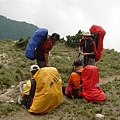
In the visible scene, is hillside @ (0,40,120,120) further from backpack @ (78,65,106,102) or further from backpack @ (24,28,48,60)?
backpack @ (24,28,48,60)

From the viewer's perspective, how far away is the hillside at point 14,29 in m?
157

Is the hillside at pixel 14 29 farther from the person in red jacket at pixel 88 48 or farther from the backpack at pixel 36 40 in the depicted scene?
the backpack at pixel 36 40

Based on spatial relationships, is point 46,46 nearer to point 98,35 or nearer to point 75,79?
point 75,79

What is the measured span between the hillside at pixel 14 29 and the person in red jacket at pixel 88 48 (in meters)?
143

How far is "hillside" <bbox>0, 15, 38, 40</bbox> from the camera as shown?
15700 cm

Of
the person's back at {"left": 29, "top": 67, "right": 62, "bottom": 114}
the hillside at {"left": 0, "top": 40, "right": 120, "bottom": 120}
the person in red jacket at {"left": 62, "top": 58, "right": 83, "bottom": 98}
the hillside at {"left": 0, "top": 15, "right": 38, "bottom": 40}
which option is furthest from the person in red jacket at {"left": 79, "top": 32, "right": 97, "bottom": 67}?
the hillside at {"left": 0, "top": 15, "right": 38, "bottom": 40}

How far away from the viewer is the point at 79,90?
9.10 m

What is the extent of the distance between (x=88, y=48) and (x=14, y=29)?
542ft

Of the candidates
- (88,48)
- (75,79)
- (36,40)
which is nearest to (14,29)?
(88,48)

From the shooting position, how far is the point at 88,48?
10258 mm

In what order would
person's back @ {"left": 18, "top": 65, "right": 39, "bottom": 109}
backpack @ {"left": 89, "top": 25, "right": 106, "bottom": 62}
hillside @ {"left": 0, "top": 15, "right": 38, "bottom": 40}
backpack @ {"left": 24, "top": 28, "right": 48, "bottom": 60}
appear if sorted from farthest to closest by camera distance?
hillside @ {"left": 0, "top": 15, "right": 38, "bottom": 40}
backpack @ {"left": 89, "top": 25, "right": 106, "bottom": 62}
backpack @ {"left": 24, "top": 28, "right": 48, "bottom": 60}
person's back @ {"left": 18, "top": 65, "right": 39, "bottom": 109}

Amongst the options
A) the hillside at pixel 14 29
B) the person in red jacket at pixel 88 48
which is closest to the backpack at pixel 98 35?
the person in red jacket at pixel 88 48

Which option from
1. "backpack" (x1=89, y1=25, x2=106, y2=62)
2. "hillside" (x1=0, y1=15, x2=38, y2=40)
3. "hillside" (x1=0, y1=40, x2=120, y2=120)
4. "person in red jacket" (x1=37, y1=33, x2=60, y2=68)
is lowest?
"hillside" (x1=0, y1=40, x2=120, y2=120)

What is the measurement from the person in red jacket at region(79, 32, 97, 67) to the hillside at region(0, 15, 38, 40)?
14330 cm
